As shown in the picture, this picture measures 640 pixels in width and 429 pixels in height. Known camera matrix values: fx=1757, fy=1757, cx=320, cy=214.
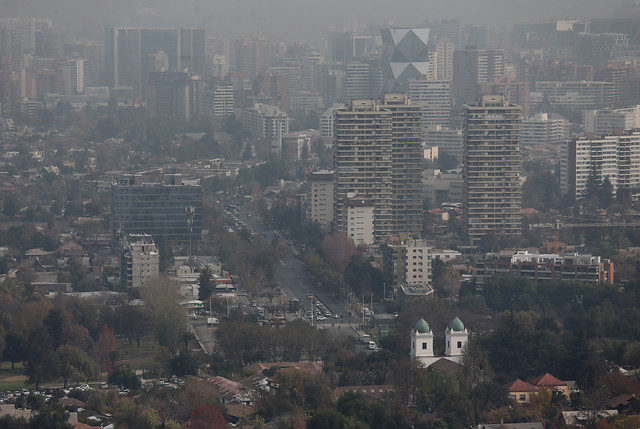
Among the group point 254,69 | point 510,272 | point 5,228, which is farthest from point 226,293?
point 254,69

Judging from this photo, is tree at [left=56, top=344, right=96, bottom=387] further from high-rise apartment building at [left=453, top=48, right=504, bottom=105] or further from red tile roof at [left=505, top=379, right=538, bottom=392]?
high-rise apartment building at [left=453, top=48, right=504, bottom=105]

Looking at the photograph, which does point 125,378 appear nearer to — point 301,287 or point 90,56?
point 301,287

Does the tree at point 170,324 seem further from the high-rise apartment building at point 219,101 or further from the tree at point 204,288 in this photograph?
the high-rise apartment building at point 219,101

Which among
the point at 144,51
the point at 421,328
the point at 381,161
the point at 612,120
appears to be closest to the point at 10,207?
the point at 381,161

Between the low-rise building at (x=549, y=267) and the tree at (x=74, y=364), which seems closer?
the tree at (x=74, y=364)

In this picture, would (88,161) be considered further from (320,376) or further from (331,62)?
(320,376)

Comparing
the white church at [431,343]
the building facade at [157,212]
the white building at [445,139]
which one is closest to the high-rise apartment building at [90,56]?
the white building at [445,139]
